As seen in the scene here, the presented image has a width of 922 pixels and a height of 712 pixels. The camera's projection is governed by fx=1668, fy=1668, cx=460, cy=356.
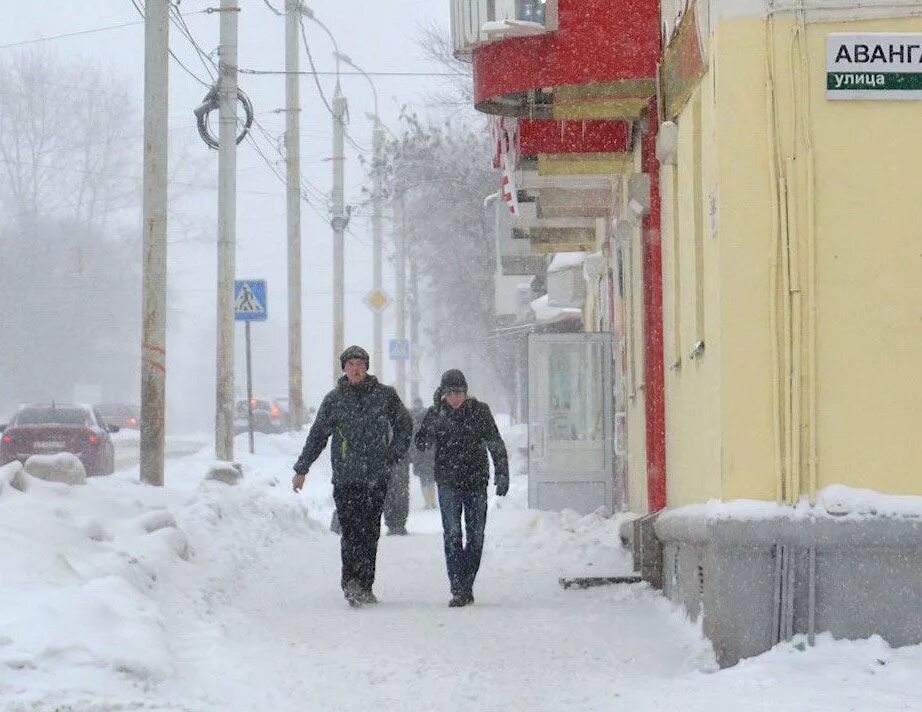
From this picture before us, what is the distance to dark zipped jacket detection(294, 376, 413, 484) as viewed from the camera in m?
11.5

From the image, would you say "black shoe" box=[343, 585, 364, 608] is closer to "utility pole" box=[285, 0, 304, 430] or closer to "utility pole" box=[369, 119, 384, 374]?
"utility pole" box=[285, 0, 304, 430]

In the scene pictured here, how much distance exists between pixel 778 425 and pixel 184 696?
3.20 metres

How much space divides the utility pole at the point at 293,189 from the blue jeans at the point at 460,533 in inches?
794

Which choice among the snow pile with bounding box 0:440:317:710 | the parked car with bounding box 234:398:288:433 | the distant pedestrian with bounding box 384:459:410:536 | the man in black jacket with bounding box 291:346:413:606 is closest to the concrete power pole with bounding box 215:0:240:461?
the distant pedestrian with bounding box 384:459:410:536

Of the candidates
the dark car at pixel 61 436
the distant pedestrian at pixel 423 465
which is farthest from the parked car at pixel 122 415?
the distant pedestrian at pixel 423 465

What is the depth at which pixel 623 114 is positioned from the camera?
13070 mm

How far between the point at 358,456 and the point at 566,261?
14.4 meters

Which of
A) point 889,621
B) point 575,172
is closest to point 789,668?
point 889,621

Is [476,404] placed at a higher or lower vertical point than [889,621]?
higher

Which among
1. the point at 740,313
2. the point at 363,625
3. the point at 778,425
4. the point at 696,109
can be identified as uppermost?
the point at 696,109

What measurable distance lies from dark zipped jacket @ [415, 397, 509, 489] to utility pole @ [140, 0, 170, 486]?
4.80 metres

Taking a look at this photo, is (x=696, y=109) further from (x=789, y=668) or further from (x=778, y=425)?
(x=789, y=668)

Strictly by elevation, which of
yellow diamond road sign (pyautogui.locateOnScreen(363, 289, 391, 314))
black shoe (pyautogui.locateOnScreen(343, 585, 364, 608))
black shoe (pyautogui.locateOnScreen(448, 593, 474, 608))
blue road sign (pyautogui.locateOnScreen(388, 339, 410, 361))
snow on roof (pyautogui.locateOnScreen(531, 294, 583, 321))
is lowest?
black shoe (pyautogui.locateOnScreen(448, 593, 474, 608))

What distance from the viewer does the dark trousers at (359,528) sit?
11422mm
